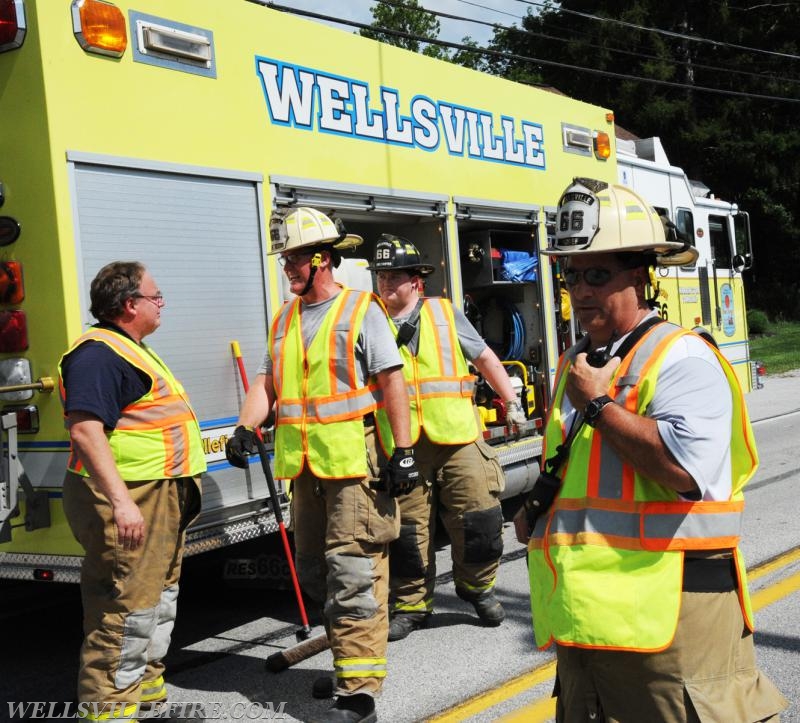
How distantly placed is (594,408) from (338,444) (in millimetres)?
2046

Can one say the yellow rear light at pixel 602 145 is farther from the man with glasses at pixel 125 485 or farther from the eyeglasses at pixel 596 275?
the eyeglasses at pixel 596 275

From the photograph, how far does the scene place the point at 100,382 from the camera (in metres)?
3.75

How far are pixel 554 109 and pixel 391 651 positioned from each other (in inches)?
176

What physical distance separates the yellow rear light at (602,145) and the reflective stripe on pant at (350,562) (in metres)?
4.62

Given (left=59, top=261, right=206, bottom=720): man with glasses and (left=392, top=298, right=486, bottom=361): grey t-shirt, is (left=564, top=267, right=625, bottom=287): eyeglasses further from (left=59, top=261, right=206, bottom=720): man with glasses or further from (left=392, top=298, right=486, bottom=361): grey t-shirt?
(left=392, top=298, right=486, bottom=361): grey t-shirt

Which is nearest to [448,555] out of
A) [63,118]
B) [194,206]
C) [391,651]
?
[391,651]

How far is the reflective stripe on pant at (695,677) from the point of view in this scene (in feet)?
7.43

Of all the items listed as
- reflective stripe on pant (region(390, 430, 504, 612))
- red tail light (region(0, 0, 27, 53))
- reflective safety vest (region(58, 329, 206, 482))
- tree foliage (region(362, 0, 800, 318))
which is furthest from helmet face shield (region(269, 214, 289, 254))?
tree foliage (region(362, 0, 800, 318))

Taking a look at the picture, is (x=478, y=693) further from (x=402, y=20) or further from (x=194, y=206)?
(x=402, y=20)

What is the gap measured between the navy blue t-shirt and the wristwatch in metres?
2.05

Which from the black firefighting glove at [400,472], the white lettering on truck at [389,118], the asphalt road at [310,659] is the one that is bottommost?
the asphalt road at [310,659]

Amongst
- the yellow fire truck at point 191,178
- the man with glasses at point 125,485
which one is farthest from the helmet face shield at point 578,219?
the yellow fire truck at point 191,178

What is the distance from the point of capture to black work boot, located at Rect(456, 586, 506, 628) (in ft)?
17.2

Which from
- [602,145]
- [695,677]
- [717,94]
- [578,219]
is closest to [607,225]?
[578,219]
